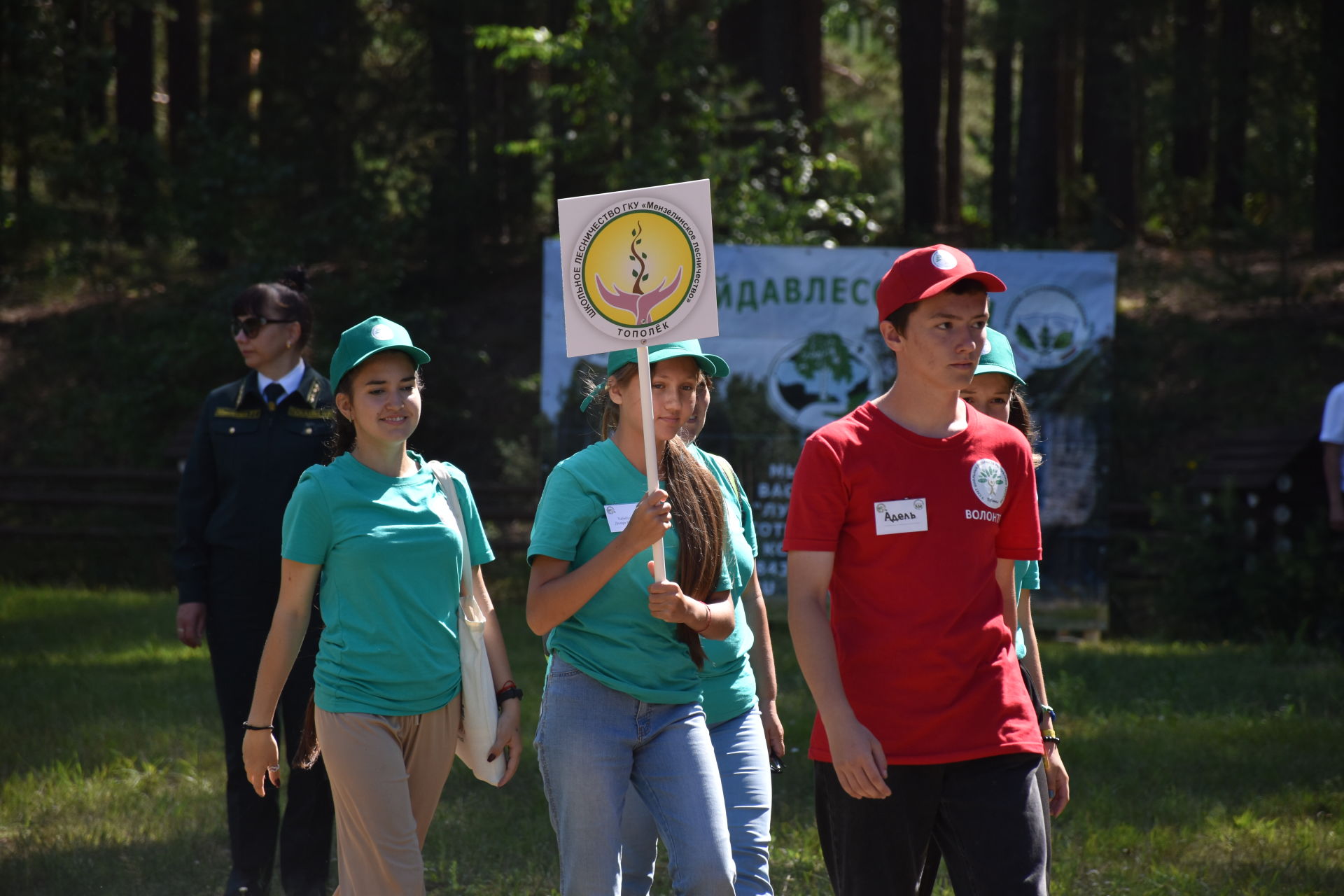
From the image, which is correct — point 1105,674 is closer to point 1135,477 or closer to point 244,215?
point 1135,477

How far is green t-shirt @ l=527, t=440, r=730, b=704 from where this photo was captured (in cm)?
368

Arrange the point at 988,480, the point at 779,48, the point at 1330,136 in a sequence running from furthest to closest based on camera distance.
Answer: the point at 779,48
the point at 1330,136
the point at 988,480

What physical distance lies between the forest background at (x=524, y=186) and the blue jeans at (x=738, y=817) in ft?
33.0

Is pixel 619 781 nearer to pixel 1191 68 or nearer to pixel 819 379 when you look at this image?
pixel 819 379

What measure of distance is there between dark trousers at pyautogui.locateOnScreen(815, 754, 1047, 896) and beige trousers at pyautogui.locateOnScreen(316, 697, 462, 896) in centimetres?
119

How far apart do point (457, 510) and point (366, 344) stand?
0.55 m

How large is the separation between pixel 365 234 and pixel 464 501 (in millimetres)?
14968

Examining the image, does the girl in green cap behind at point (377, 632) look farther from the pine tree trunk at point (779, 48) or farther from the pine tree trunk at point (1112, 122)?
the pine tree trunk at point (1112, 122)

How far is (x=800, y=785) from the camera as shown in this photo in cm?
678

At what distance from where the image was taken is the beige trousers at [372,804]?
374cm

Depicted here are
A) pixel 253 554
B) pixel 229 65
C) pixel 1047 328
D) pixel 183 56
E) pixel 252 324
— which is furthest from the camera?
pixel 183 56

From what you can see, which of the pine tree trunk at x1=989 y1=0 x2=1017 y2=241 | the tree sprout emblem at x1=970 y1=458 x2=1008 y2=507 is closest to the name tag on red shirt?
the tree sprout emblem at x1=970 y1=458 x2=1008 y2=507

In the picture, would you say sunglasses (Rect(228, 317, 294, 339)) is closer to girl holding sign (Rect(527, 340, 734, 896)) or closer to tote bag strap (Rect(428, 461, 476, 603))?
tote bag strap (Rect(428, 461, 476, 603))

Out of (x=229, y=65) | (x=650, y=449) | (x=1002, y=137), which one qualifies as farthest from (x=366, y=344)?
(x=1002, y=137)
